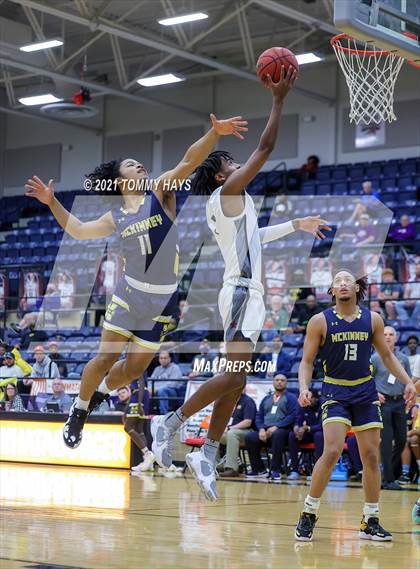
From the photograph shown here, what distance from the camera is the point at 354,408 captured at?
7781 mm

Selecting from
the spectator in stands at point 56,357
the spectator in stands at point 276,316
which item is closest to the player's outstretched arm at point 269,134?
the spectator in stands at point 276,316

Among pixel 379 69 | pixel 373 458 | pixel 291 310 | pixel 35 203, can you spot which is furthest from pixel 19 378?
pixel 35 203

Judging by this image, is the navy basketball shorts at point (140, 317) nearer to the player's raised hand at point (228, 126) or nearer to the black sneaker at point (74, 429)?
the black sneaker at point (74, 429)

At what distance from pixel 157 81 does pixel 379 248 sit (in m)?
10.0

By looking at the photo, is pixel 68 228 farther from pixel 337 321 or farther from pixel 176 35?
pixel 176 35

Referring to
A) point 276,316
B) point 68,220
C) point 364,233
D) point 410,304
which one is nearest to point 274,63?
point 68,220

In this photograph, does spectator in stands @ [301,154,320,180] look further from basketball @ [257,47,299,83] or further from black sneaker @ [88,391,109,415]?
basketball @ [257,47,299,83]

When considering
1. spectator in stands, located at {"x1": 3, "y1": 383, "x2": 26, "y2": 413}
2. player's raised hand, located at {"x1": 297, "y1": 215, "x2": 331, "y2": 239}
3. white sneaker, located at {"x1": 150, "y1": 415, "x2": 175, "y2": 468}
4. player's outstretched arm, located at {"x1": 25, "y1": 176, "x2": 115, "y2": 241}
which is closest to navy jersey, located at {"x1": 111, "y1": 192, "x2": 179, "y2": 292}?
player's outstretched arm, located at {"x1": 25, "y1": 176, "x2": 115, "y2": 241}

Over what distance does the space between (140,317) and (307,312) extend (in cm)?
967

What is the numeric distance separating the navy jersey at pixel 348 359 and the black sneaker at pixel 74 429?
203cm

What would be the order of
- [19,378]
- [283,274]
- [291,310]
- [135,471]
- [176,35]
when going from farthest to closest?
1. [176,35]
2. [283,274]
3. [291,310]
4. [19,378]
5. [135,471]

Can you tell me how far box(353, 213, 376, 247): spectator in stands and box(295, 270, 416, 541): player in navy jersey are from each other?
986 centimetres

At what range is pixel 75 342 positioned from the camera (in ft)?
63.9

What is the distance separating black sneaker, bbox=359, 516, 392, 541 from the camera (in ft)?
24.9
